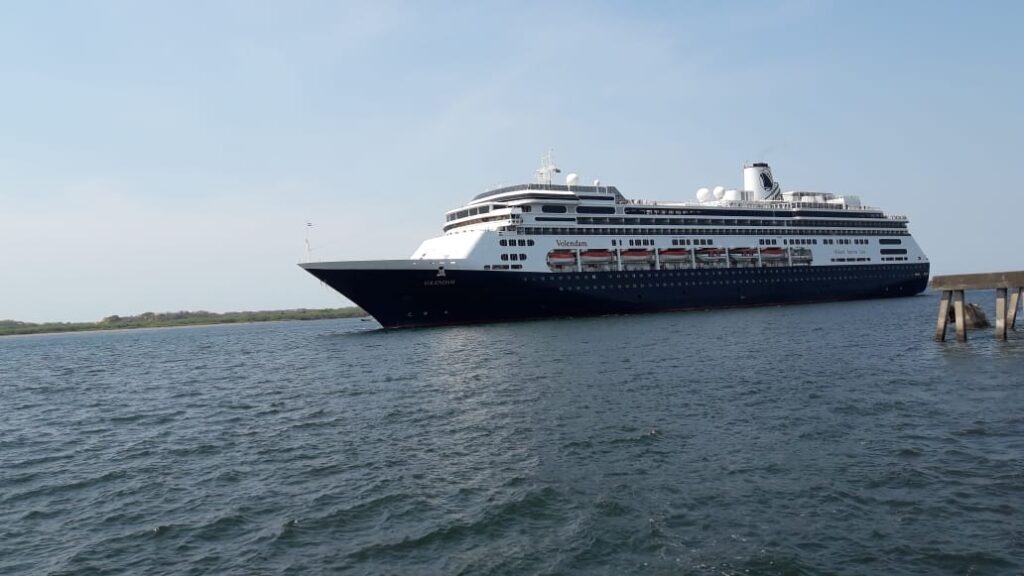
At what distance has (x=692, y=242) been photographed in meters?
70.7

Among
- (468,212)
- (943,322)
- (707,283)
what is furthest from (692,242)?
(943,322)

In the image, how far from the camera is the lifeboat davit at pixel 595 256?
62.8 metres

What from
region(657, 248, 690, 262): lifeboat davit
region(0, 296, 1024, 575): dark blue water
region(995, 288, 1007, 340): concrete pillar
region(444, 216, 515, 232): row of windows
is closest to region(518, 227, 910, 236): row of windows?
region(657, 248, 690, 262): lifeboat davit

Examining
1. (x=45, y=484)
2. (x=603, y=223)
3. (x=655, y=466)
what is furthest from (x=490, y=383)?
(x=603, y=223)

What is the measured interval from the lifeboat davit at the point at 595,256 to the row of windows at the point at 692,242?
9837 millimetres

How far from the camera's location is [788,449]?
14000 mm

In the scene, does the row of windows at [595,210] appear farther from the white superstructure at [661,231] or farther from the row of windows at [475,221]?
the row of windows at [475,221]

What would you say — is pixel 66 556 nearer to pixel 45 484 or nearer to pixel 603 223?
pixel 45 484

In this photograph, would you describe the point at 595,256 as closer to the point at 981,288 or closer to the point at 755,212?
the point at 755,212

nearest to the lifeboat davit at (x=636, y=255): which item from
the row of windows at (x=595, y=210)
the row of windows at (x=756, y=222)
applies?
the row of windows at (x=756, y=222)

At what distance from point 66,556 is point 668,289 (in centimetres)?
6219

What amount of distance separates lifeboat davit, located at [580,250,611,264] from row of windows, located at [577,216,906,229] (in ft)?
13.4

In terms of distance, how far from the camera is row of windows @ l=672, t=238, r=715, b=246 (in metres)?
69.7

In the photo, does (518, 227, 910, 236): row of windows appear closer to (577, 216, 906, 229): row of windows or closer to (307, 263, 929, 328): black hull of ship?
(577, 216, 906, 229): row of windows
